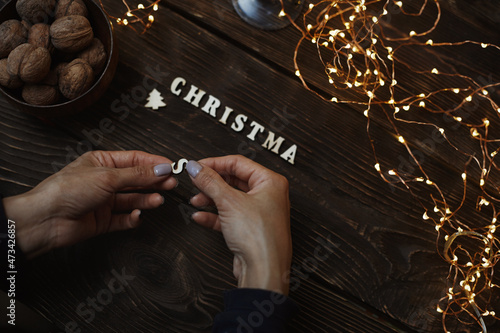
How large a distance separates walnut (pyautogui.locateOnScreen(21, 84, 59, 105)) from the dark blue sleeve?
1.76 feet

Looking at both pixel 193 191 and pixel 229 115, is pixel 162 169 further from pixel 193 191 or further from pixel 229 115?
pixel 229 115

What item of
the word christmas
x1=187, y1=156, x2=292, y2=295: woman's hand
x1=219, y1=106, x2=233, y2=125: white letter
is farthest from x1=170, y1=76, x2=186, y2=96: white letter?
x1=187, y1=156, x2=292, y2=295: woman's hand

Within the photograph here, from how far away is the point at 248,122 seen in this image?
3.09 feet

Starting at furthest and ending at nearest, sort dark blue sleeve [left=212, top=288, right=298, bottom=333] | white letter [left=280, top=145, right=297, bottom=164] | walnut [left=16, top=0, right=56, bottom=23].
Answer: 1. white letter [left=280, top=145, right=297, bottom=164]
2. walnut [left=16, top=0, right=56, bottom=23]
3. dark blue sleeve [left=212, top=288, right=298, bottom=333]

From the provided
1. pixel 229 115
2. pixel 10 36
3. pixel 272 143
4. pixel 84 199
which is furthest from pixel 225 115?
pixel 10 36

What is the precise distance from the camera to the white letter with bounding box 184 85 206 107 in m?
0.94

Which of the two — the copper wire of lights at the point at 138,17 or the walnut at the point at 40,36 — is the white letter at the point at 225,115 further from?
the walnut at the point at 40,36

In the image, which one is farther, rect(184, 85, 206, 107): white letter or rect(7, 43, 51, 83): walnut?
rect(184, 85, 206, 107): white letter

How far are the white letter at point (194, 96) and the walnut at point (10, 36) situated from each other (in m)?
0.35

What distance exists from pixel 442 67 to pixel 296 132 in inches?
15.8

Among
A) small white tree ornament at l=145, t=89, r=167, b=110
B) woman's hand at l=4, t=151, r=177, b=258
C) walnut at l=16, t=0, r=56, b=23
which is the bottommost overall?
woman's hand at l=4, t=151, r=177, b=258

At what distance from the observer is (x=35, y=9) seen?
0.83 m

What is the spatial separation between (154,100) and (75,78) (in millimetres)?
184

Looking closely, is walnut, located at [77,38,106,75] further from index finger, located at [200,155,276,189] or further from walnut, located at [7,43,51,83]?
index finger, located at [200,155,276,189]
